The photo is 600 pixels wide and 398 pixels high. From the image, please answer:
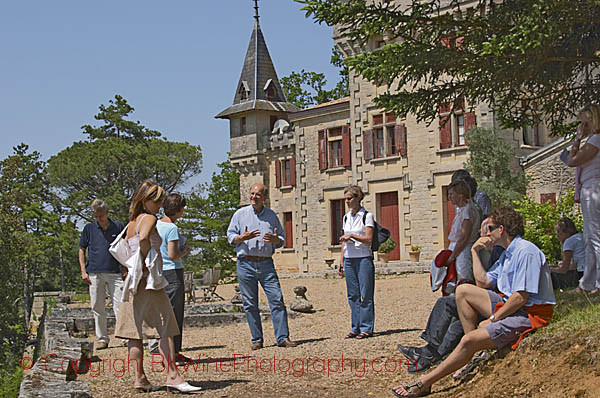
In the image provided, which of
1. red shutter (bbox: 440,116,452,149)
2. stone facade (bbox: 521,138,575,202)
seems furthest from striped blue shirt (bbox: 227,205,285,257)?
red shutter (bbox: 440,116,452,149)

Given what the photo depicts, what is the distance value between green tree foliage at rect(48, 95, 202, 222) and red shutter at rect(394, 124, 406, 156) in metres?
19.4

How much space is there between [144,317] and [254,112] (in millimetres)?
30590

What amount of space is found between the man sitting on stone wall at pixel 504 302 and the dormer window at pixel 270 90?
3169 cm

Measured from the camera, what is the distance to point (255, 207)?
8.59 m

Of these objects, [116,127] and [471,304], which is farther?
[116,127]

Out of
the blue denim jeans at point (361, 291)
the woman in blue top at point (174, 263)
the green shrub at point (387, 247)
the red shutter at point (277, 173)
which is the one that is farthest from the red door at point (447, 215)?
the woman in blue top at point (174, 263)

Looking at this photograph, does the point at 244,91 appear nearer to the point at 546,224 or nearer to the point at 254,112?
A: the point at 254,112

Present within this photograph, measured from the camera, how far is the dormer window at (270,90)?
121 ft

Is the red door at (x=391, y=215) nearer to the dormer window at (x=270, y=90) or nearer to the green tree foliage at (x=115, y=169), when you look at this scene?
the dormer window at (x=270, y=90)

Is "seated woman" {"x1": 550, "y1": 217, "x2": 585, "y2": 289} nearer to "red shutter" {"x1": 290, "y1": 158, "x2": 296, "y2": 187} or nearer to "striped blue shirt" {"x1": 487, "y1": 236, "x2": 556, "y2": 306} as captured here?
"striped blue shirt" {"x1": 487, "y1": 236, "x2": 556, "y2": 306}

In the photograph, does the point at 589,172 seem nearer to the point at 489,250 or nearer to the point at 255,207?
the point at 489,250

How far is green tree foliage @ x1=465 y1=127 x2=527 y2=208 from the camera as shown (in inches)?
886

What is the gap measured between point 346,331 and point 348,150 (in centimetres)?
2055

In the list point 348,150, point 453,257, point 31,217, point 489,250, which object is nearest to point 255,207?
point 453,257
